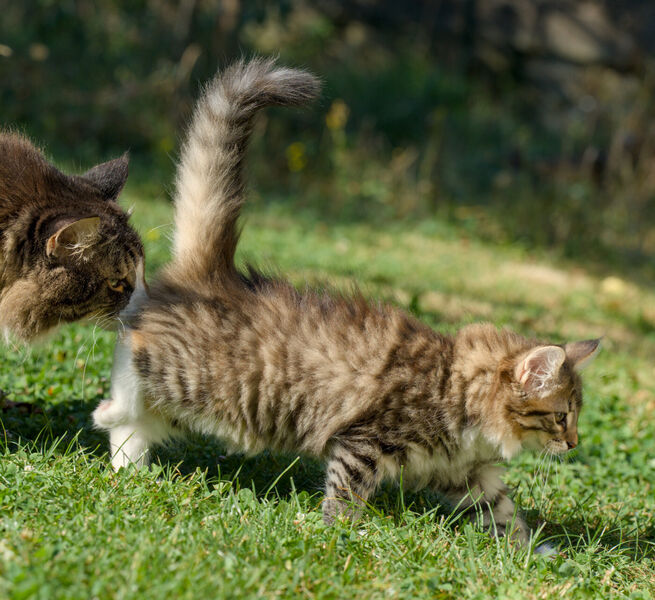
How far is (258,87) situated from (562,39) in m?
10.9

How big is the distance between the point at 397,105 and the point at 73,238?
8777 mm

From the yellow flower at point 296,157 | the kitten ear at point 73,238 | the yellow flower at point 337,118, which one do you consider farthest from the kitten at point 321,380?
the yellow flower at point 337,118

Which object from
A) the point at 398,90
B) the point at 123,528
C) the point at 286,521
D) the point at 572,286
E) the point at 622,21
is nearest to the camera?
the point at 123,528

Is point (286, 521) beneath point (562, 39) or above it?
beneath

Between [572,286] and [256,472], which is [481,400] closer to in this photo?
[256,472]

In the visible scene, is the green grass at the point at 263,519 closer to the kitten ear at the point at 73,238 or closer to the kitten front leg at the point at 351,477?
the kitten front leg at the point at 351,477

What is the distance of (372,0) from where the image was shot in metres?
13.0

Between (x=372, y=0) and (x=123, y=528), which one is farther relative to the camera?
(x=372, y=0)

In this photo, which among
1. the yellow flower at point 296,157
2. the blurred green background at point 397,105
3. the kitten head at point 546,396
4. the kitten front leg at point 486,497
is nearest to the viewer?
the kitten head at point 546,396

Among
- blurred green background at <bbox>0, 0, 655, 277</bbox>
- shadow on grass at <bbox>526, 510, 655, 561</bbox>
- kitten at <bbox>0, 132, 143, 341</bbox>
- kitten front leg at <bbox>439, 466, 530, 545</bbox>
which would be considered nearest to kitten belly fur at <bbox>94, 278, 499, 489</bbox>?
kitten front leg at <bbox>439, 466, 530, 545</bbox>

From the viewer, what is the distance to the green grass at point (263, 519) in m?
2.48

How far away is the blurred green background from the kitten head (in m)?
5.35

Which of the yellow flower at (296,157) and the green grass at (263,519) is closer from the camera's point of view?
the green grass at (263,519)

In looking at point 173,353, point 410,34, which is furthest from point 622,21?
point 173,353
